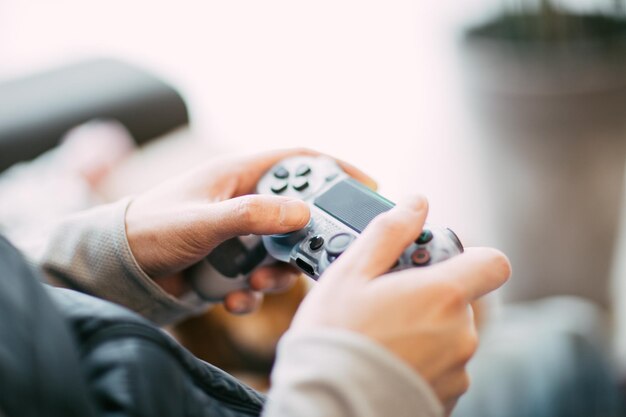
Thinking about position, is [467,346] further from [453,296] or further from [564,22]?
[564,22]

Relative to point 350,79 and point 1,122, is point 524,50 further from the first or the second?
point 1,122

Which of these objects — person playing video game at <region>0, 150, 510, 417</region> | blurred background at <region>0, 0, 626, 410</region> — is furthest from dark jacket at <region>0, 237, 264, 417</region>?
blurred background at <region>0, 0, 626, 410</region>

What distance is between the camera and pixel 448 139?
1.29m

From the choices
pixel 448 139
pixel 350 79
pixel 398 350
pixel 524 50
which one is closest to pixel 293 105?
pixel 350 79

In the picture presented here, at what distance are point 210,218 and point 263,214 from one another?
0.04 meters

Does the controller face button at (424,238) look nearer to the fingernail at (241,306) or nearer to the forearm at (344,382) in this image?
the forearm at (344,382)

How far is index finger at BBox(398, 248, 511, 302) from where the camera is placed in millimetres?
402

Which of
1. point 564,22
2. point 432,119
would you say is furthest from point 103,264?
point 432,119

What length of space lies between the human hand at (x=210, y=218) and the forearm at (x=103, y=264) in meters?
0.01

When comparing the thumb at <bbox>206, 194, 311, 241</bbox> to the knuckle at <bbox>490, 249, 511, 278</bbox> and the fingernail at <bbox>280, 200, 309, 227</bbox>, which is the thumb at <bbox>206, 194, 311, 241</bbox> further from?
the knuckle at <bbox>490, 249, 511, 278</bbox>

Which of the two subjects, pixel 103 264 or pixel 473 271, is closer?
pixel 473 271

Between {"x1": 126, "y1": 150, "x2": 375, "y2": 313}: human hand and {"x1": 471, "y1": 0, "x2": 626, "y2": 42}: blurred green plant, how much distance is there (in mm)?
505

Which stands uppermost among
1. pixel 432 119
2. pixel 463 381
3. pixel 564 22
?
pixel 564 22

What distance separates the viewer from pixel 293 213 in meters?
0.50
